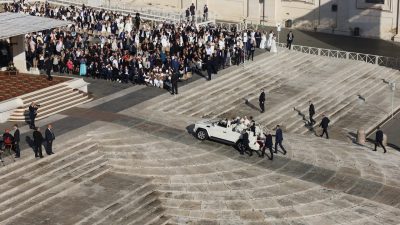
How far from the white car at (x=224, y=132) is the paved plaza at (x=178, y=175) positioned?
1.11 feet

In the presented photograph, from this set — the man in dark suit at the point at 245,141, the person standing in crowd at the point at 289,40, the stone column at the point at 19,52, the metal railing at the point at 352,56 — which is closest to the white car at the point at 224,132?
the man in dark suit at the point at 245,141

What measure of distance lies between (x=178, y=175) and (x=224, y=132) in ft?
12.6

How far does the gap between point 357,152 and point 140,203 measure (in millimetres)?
10761

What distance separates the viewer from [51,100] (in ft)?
113

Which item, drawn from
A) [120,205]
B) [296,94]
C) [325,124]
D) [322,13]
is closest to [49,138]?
[120,205]

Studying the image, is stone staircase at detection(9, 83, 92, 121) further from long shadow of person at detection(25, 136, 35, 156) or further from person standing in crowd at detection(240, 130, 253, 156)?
person standing in crowd at detection(240, 130, 253, 156)

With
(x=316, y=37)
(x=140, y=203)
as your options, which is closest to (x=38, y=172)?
(x=140, y=203)

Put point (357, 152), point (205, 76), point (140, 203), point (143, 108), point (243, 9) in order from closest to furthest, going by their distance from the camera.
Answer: point (140, 203) < point (357, 152) < point (143, 108) < point (205, 76) < point (243, 9)

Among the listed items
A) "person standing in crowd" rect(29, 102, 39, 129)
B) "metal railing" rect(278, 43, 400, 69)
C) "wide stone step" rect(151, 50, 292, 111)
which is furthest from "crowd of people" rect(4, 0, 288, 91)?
"person standing in crowd" rect(29, 102, 39, 129)

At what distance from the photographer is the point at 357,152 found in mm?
31391

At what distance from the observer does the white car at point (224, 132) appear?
2977cm

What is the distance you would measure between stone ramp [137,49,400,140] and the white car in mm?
A: 4178

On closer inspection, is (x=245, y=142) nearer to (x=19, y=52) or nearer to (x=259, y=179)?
(x=259, y=179)

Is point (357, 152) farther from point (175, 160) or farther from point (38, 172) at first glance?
point (38, 172)
